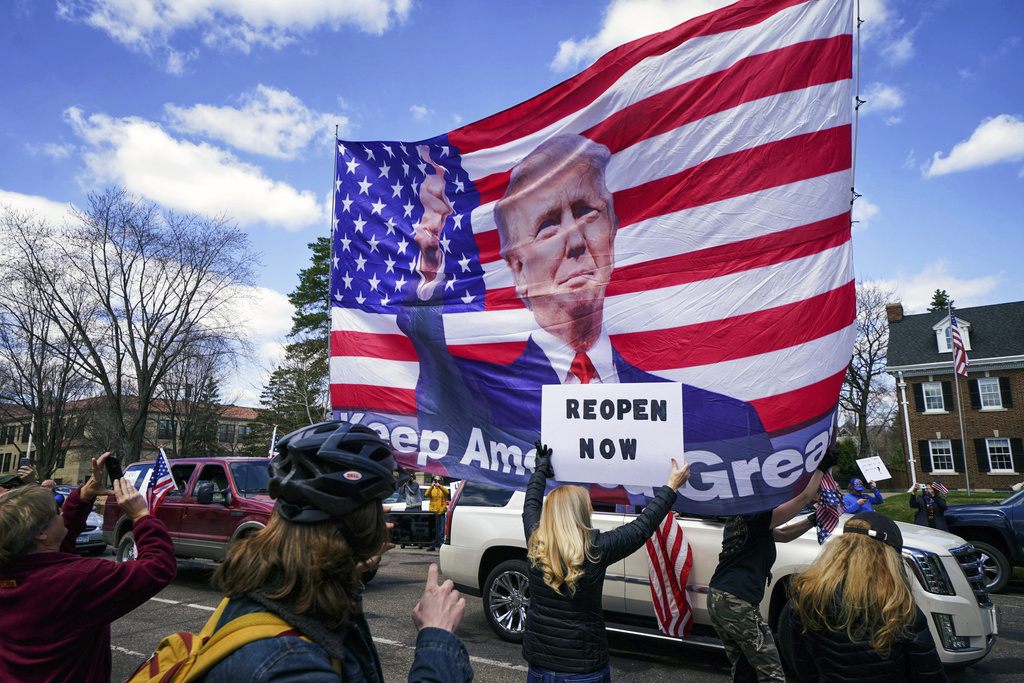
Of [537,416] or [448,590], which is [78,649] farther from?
[537,416]

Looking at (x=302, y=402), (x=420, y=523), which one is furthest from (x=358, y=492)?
(x=302, y=402)

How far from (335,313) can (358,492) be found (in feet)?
12.1

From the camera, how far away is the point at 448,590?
1.75 meters

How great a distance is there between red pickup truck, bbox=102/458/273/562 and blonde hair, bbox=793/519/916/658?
869 cm

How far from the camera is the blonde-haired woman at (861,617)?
2551 mm

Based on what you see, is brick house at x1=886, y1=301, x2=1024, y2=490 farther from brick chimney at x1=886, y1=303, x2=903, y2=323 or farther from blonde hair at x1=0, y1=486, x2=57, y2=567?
blonde hair at x1=0, y1=486, x2=57, y2=567

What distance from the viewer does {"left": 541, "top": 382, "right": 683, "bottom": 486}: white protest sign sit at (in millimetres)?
3570

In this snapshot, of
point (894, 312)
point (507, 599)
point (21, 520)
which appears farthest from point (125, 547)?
point (894, 312)

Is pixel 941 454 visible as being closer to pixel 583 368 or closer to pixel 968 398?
pixel 968 398

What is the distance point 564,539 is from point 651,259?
5.38ft

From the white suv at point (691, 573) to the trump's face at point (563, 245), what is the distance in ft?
9.67

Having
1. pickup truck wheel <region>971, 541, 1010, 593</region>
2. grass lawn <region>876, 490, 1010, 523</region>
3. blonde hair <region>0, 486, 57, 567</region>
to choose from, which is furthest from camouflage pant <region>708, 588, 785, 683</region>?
grass lawn <region>876, 490, 1010, 523</region>

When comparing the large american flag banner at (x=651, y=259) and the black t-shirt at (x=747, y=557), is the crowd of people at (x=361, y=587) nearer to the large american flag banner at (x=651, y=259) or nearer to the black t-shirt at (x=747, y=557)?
the black t-shirt at (x=747, y=557)

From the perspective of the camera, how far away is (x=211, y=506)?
424 inches
